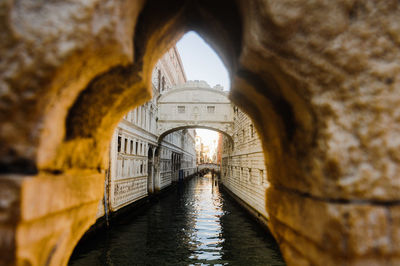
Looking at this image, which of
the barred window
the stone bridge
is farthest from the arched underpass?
the barred window

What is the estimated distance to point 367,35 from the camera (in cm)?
127

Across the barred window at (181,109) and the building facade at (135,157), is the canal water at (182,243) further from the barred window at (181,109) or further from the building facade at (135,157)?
the barred window at (181,109)

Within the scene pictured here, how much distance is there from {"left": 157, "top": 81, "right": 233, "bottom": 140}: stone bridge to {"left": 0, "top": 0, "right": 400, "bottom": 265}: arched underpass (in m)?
16.9

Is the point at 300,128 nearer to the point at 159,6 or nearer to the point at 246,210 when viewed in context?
the point at 159,6

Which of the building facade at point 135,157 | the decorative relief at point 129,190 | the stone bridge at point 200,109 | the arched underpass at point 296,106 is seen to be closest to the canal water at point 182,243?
the decorative relief at point 129,190

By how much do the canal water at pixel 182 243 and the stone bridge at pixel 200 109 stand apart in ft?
26.1

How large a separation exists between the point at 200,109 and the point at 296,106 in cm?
1705

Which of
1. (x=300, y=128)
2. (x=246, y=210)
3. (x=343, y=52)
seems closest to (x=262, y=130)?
(x=300, y=128)

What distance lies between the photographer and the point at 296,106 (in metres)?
1.50

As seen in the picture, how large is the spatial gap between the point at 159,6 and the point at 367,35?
146 cm

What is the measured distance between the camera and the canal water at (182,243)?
6555 mm

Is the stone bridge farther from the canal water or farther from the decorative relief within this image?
the canal water

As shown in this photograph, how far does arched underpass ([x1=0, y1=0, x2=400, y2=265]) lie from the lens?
121 cm

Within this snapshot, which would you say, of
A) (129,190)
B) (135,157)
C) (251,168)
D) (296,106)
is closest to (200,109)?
(135,157)
